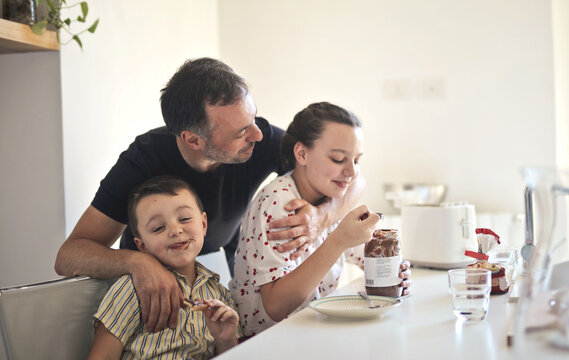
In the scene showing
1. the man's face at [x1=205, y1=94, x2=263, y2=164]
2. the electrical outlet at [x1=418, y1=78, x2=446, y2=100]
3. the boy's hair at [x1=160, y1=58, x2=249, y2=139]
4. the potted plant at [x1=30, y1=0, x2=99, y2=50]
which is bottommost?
the man's face at [x1=205, y1=94, x2=263, y2=164]

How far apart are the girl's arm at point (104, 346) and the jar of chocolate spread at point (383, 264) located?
53cm

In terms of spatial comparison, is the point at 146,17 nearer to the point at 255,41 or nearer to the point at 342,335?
the point at 255,41

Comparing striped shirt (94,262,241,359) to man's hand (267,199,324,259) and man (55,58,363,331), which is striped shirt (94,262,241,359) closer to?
man (55,58,363,331)

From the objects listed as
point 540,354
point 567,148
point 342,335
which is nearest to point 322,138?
point 342,335

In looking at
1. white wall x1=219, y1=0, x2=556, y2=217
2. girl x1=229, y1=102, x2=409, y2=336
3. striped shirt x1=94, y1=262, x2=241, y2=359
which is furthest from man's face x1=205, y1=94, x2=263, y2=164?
white wall x1=219, y1=0, x2=556, y2=217

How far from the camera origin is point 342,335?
100 cm

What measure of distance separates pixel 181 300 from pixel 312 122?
0.55 meters

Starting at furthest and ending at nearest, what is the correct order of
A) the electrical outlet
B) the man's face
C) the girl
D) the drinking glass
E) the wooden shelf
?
the electrical outlet < the wooden shelf < the man's face < the girl < the drinking glass

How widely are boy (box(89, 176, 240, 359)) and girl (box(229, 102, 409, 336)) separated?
0.08m

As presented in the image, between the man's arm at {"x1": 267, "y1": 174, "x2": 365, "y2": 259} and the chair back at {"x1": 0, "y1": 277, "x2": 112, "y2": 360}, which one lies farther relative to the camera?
the man's arm at {"x1": 267, "y1": 174, "x2": 365, "y2": 259}

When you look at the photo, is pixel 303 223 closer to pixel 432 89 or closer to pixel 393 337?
pixel 393 337

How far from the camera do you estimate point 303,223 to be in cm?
141

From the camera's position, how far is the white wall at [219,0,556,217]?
2801mm

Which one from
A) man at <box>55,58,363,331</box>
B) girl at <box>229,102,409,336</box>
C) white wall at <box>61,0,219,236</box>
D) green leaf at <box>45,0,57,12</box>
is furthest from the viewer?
white wall at <box>61,0,219,236</box>
